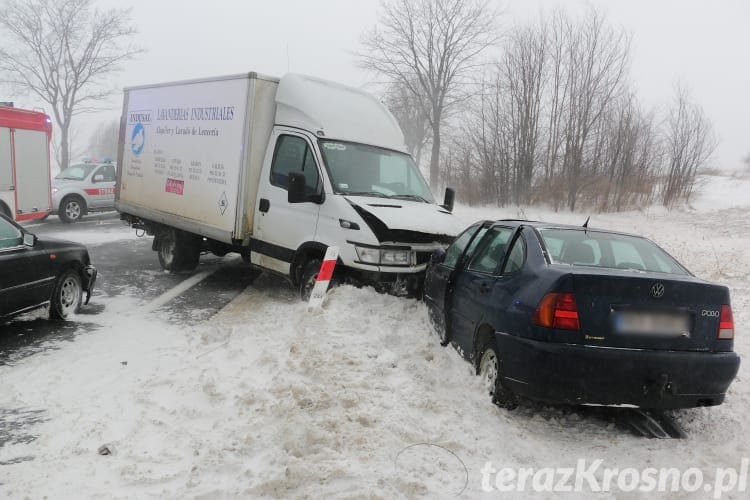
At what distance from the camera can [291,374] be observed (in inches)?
175

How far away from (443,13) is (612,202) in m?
17.2

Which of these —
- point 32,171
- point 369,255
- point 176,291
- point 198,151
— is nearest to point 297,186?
point 369,255

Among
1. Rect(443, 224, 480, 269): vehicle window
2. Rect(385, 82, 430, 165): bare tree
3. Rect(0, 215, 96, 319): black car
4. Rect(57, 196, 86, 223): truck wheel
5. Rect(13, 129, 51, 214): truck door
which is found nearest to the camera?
Rect(443, 224, 480, 269): vehicle window

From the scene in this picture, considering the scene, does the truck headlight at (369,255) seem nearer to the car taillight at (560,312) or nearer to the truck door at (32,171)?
the car taillight at (560,312)

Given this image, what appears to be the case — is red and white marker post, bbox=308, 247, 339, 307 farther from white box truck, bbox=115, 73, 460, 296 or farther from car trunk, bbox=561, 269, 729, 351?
car trunk, bbox=561, 269, 729, 351

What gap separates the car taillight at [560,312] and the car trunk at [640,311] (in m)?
0.04

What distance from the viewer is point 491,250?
5.00 metres

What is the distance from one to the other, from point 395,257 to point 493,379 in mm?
2656

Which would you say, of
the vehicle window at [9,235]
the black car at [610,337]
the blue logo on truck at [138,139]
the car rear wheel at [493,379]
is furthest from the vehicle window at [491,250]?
the blue logo on truck at [138,139]

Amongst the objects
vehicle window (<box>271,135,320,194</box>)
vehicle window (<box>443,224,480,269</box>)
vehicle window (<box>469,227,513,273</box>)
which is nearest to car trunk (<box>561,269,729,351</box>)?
vehicle window (<box>469,227,513,273</box>)

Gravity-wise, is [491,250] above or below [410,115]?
below

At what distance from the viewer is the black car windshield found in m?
18.8

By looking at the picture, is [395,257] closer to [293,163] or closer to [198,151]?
[293,163]

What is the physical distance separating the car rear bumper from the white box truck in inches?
122
